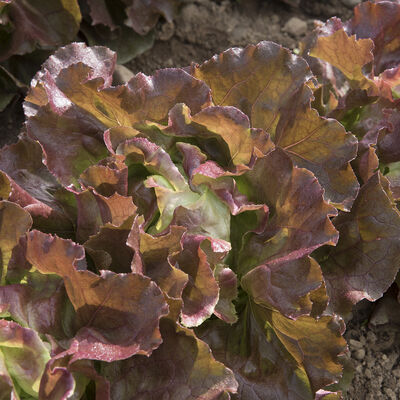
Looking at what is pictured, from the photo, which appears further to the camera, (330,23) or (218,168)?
(330,23)

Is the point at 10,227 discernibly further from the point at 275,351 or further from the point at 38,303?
the point at 275,351

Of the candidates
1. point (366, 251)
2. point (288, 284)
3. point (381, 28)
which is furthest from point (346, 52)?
point (288, 284)

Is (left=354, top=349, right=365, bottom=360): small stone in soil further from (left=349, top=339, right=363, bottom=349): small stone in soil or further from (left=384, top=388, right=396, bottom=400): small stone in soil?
(left=384, top=388, right=396, bottom=400): small stone in soil

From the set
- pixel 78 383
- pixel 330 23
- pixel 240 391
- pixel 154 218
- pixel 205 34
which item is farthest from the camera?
pixel 205 34

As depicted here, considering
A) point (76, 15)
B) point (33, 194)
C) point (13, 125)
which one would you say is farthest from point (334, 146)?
point (13, 125)

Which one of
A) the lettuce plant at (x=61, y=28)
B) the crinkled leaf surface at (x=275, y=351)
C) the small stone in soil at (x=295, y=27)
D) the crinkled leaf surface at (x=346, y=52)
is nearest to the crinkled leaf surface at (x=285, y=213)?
the crinkled leaf surface at (x=275, y=351)

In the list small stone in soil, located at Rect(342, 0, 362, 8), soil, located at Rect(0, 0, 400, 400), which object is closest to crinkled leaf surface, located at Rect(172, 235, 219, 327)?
soil, located at Rect(0, 0, 400, 400)

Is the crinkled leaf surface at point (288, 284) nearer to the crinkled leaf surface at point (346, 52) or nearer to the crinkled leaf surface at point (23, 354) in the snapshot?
the crinkled leaf surface at point (23, 354)

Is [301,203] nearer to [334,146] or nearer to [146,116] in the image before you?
[334,146]
